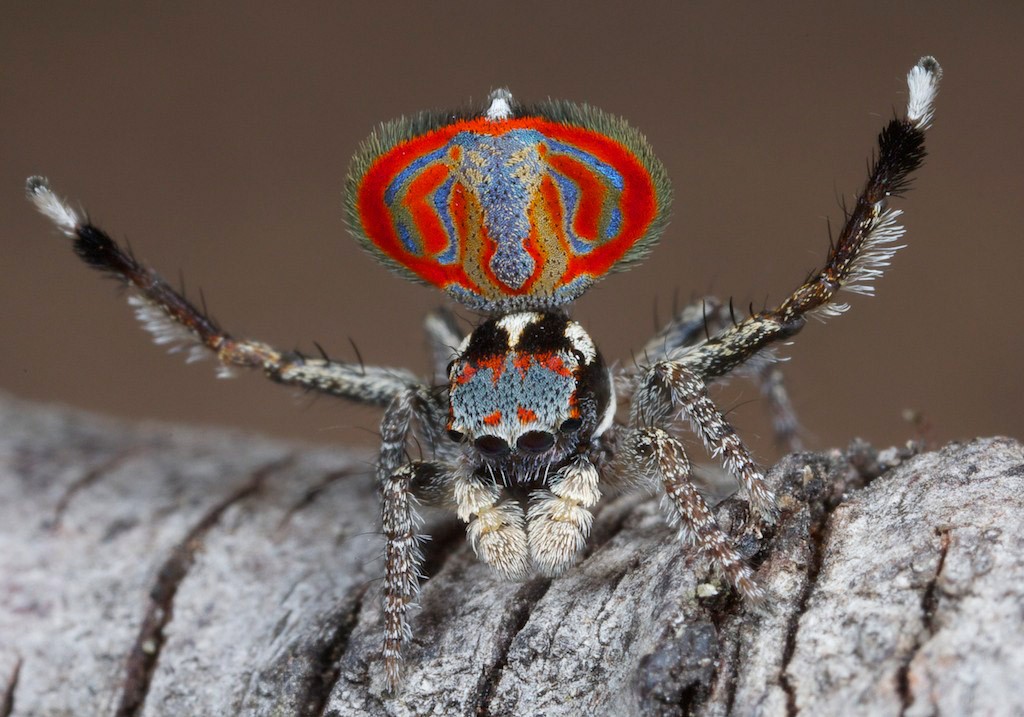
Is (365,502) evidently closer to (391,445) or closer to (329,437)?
(391,445)

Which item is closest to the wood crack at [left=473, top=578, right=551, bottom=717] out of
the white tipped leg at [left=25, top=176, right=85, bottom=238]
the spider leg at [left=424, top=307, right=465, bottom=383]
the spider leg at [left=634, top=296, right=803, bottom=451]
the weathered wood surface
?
the weathered wood surface

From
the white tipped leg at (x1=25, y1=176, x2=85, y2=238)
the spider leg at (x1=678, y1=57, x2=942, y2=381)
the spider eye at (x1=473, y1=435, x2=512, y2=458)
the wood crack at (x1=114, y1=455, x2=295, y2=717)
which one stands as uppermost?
the white tipped leg at (x1=25, y1=176, x2=85, y2=238)

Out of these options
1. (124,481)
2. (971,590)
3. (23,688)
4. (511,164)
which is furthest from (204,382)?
(971,590)

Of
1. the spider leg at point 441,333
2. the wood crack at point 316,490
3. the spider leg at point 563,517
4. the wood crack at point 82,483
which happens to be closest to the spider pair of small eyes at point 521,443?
the spider leg at point 563,517

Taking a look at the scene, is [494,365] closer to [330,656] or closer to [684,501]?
[684,501]

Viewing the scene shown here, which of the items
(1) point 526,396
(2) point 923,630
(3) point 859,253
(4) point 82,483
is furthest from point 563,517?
(4) point 82,483

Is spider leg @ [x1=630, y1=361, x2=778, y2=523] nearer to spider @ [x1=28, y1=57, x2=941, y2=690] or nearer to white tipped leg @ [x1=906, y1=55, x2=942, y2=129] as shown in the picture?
spider @ [x1=28, y1=57, x2=941, y2=690]

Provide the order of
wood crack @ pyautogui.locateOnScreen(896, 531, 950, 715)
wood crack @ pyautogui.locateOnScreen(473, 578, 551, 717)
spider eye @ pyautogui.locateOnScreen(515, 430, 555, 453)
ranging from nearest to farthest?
wood crack @ pyautogui.locateOnScreen(896, 531, 950, 715), wood crack @ pyautogui.locateOnScreen(473, 578, 551, 717), spider eye @ pyautogui.locateOnScreen(515, 430, 555, 453)
